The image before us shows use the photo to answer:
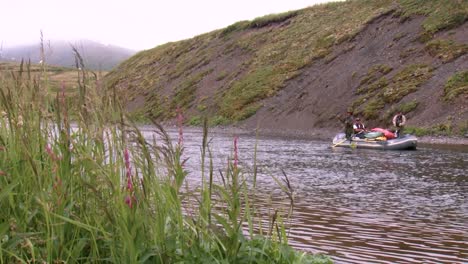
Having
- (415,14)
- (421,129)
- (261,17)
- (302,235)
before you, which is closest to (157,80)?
(261,17)

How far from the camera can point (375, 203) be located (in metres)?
16.3

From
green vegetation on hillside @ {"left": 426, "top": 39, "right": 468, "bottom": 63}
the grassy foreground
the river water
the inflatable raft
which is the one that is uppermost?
green vegetation on hillside @ {"left": 426, "top": 39, "right": 468, "bottom": 63}

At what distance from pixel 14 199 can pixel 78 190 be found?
55cm

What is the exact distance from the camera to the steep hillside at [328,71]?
166ft

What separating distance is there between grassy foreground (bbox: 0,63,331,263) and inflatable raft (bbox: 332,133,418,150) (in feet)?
98.5

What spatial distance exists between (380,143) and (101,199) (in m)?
32.6

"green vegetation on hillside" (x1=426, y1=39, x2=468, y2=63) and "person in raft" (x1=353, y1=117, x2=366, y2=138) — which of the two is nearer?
"person in raft" (x1=353, y1=117, x2=366, y2=138)

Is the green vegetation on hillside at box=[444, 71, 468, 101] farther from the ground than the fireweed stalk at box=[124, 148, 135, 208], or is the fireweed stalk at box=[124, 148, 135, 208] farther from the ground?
the green vegetation on hillside at box=[444, 71, 468, 101]

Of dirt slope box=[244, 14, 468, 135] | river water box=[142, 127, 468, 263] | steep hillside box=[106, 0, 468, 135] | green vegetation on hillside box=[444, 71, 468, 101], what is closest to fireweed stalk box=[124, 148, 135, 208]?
river water box=[142, 127, 468, 263]

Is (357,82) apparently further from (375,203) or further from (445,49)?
(375,203)

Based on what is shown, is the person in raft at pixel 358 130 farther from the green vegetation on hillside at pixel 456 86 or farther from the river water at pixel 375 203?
the green vegetation on hillside at pixel 456 86

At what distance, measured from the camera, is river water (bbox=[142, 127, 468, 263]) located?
10.8 m

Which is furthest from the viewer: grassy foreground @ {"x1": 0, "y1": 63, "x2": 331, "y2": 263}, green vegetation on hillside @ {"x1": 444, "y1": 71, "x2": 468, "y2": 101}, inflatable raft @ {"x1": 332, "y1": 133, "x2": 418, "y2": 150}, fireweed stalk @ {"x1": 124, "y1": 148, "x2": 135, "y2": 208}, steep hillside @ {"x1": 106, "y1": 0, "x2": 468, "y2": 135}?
steep hillside @ {"x1": 106, "y1": 0, "x2": 468, "y2": 135}

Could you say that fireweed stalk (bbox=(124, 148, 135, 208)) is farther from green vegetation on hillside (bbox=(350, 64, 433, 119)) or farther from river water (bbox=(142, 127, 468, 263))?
green vegetation on hillside (bbox=(350, 64, 433, 119))
